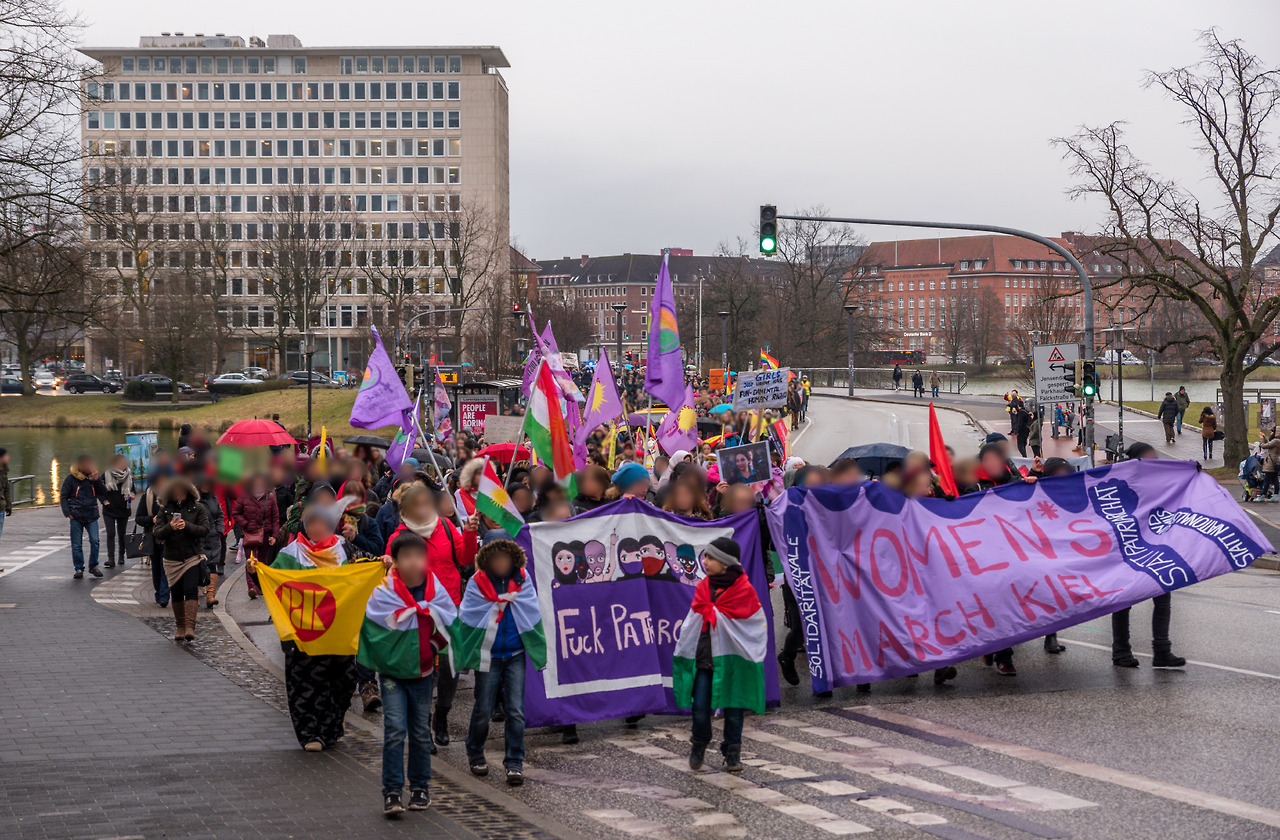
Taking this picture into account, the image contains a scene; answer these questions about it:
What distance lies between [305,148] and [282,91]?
5.59 m

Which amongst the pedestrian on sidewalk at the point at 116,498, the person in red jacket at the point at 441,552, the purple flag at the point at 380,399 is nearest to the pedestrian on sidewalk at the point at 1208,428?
the purple flag at the point at 380,399

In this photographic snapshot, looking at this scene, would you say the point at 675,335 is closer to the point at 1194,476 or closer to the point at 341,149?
the point at 1194,476

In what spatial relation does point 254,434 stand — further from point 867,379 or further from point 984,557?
point 867,379

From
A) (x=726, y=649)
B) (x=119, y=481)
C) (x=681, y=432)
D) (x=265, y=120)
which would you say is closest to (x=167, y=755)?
(x=726, y=649)

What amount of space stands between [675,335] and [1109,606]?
6830 mm

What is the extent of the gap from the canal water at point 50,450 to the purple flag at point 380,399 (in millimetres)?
18309

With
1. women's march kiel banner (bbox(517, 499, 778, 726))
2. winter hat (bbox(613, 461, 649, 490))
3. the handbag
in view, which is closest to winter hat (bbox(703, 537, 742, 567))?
women's march kiel banner (bbox(517, 499, 778, 726))

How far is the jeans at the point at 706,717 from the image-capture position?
7828 millimetres

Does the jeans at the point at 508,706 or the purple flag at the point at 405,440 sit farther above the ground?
the purple flag at the point at 405,440

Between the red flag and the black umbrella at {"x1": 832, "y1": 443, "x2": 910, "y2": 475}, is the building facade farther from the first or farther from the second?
the red flag

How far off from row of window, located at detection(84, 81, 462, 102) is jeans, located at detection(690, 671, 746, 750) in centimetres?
11506

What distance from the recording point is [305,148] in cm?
11856

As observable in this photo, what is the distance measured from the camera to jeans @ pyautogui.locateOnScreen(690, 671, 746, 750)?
783 centimetres

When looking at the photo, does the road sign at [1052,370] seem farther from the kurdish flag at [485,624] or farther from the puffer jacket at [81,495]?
the kurdish flag at [485,624]
